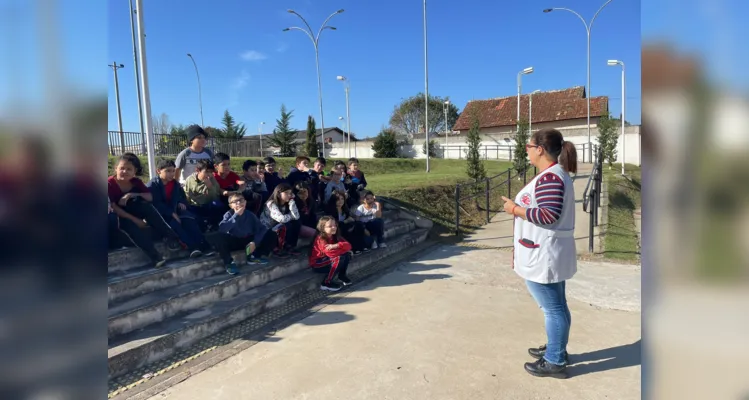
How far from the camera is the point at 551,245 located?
9.38 feet

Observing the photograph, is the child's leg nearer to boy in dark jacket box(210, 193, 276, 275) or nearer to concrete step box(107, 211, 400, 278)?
concrete step box(107, 211, 400, 278)

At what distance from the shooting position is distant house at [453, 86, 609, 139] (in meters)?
38.2

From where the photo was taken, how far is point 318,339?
3.76m

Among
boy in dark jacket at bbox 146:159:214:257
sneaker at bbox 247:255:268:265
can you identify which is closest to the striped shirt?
sneaker at bbox 247:255:268:265

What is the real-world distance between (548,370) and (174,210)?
4.31m

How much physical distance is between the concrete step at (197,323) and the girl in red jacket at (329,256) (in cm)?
16

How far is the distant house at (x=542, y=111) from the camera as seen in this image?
1503 inches

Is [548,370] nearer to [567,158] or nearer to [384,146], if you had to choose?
[567,158]

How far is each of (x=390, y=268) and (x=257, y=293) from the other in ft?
7.03

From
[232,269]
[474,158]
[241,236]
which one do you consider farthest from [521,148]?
[232,269]

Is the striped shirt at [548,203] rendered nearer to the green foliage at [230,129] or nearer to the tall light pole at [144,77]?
the tall light pole at [144,77]

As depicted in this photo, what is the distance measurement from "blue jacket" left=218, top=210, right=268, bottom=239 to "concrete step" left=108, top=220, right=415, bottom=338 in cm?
31
